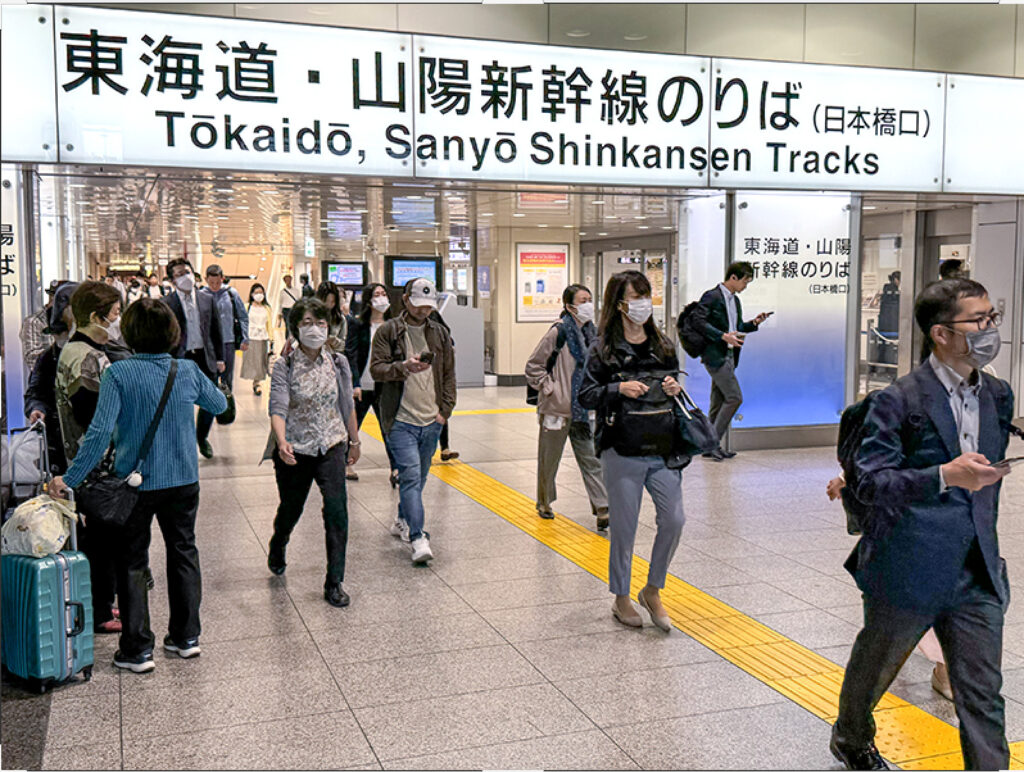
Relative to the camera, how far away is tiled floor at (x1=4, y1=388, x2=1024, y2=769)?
3438mm

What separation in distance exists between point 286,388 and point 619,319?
167 cm

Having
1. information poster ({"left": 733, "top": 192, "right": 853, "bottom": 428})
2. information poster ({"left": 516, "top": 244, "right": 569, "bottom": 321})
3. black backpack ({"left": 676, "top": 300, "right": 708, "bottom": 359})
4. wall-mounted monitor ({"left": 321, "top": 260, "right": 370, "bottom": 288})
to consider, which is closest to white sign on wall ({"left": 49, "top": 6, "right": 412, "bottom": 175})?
black backpack ({"left": 676, "top": 300, "right": 708, "bottom": 359})

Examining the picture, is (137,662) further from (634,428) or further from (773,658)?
(773,658)

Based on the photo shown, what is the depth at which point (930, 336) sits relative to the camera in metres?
2.90

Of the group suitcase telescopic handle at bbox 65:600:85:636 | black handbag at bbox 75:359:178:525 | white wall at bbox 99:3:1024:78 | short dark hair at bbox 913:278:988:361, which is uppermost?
white wall at bbox 99:3:1024:78

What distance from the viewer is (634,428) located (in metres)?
4.52

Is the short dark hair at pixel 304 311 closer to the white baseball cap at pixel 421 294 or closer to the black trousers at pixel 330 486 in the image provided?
the black trousers at pixel 330 486

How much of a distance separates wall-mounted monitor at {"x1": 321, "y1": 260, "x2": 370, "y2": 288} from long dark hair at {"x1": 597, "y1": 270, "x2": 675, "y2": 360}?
14.5 meters

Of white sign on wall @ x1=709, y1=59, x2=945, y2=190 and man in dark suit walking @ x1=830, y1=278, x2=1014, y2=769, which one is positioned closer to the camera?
man in dark suit walking @ x1=830, y1=278, x2=1014, y2=769

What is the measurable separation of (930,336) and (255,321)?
1410 cm

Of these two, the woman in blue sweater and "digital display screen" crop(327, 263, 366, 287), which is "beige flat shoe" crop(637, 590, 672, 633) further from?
"digital display screen" crop(327, 263, 366, 287)

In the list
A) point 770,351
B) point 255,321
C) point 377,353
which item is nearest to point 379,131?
point 377,353

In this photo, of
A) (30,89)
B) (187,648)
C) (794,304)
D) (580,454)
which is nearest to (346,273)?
(794,304)

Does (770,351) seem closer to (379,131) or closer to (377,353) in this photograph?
(379,131)
